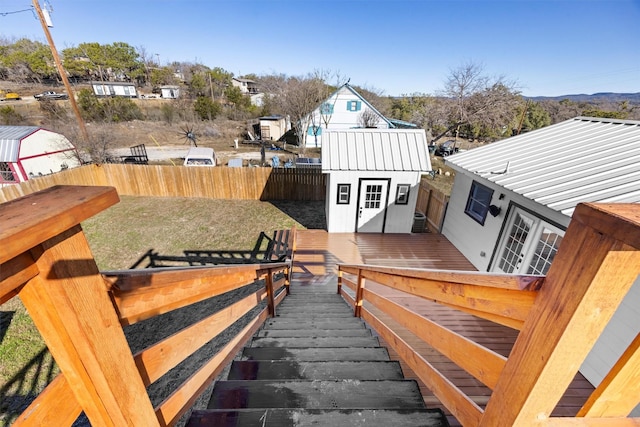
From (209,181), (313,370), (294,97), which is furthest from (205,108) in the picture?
(313,370)

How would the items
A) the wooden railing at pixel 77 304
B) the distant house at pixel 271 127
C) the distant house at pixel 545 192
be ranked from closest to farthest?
the wooden railing at pixel 77 304, the distant house at pixel 545 192, the distant house at pixel 271 127

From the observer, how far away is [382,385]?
1.78 m

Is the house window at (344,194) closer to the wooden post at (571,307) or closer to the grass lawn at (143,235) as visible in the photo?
the grass lawn at (143,235)

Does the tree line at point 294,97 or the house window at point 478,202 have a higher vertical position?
the tree line at point 294,97

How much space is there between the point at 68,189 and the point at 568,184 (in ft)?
21.6

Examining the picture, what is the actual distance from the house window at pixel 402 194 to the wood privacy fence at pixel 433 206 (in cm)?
126

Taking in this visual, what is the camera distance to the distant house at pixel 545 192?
390 cm

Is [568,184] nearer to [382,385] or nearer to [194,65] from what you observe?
[382,385]

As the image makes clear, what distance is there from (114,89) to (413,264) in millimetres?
52115

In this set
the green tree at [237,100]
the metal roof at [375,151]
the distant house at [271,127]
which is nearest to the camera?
the metal roof at [375,151]

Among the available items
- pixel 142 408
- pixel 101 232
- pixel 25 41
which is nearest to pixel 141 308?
pixel 142 408

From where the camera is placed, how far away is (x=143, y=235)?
9906 millimetres

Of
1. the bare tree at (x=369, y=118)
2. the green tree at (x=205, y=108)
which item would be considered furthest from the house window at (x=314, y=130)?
the green tree at (x=205, y=108)

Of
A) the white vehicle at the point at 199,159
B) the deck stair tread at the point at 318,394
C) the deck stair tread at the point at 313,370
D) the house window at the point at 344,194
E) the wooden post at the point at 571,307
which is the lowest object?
the white vehicle at the point at 199,159
